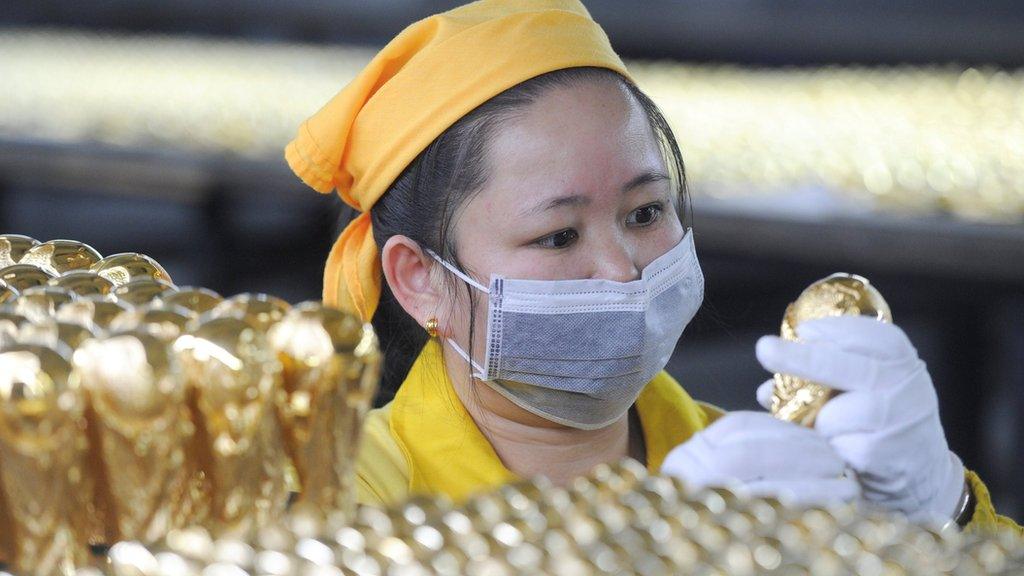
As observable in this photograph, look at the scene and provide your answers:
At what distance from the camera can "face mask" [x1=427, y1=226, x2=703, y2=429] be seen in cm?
137

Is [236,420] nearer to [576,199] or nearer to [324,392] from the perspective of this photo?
[324,392]

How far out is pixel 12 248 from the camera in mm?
1194

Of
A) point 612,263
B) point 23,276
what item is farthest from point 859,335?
point 23,276

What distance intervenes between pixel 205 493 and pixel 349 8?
5625 millimetres

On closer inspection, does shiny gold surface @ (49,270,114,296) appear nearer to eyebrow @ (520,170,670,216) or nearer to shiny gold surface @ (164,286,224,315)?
shiny gold surface @ (164,286,224,315)

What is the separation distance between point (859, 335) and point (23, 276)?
0.70m

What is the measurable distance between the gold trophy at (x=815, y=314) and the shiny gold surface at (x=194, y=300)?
48cm

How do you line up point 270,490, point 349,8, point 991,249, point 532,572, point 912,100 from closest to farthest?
1. point 532,572
2. point 270,490
3. point 991,249
4. point 912,100
5. point 349,8

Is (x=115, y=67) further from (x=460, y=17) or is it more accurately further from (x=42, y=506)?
(x=42, y=506)

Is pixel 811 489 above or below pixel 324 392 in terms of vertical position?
below

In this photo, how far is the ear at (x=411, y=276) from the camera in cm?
151

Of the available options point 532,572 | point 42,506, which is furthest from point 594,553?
point 42,506

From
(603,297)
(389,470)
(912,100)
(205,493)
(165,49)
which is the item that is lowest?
(165,49)

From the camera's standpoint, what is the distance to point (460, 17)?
145cm
